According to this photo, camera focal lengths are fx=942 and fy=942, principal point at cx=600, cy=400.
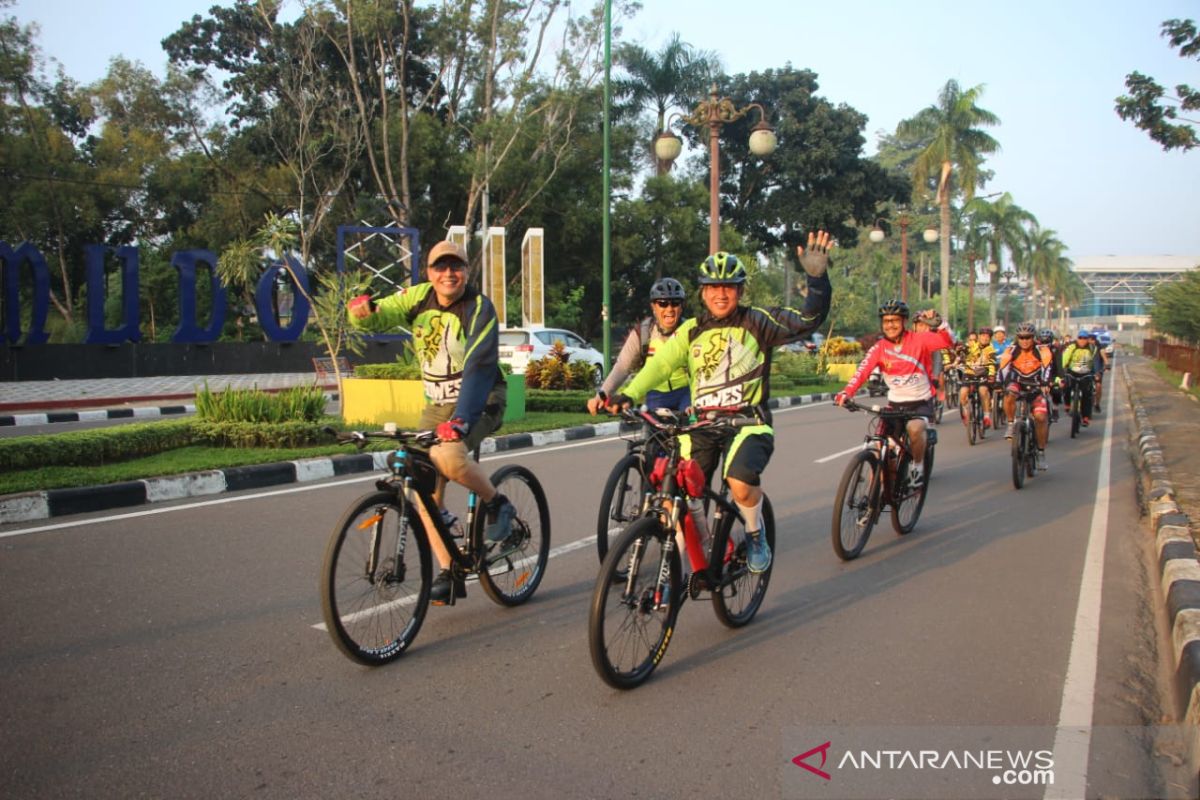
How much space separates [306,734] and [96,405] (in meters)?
16.2

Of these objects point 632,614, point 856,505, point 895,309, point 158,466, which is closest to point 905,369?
point 895,309

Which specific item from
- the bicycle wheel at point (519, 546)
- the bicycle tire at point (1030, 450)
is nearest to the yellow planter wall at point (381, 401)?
the bicycle tire at point (1030, 450)

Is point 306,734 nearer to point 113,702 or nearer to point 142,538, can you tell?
point 113,702

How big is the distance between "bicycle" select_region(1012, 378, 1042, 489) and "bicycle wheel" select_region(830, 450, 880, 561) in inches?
134

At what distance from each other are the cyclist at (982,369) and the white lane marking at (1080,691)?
6202 millimetres

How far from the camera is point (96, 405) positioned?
17312 millimetres

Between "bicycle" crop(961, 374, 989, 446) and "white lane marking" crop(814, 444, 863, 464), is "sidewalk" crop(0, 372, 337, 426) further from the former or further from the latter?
"bicycle" crop(961, 374, 989, 446)

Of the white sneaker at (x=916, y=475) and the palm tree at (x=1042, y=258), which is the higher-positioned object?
the palm tree at (x=1042, y=258)

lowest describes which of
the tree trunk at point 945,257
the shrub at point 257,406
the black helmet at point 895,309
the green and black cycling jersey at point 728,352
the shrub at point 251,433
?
the shrub at point 251,433

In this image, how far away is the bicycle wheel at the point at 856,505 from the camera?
20.0 ft

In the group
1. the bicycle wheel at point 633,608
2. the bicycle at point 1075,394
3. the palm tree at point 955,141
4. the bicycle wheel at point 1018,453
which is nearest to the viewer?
the bicycle wheel at point 633,608

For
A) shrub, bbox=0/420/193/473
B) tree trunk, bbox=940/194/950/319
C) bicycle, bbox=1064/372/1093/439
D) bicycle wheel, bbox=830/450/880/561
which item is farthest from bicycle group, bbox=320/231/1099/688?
tree trunk, bbox=940/194/950/319

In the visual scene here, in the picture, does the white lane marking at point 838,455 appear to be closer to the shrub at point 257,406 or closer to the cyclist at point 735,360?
the shrub at point 257,406

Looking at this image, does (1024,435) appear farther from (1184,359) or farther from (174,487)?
(1184,359)
